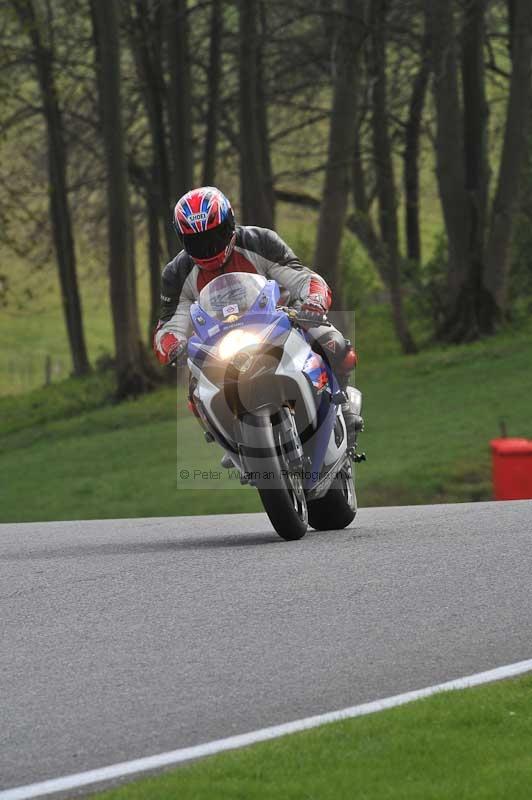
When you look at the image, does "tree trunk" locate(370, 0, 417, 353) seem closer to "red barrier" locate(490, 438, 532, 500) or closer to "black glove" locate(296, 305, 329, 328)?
"red barrier" locate(490, 438, 532, 500)

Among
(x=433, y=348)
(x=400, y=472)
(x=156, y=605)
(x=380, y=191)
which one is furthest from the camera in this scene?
(x=380, y=191)

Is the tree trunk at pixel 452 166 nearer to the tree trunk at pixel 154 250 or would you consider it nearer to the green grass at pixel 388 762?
the tree trunk at pixel 154 250

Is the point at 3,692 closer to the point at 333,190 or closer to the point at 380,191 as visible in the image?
the point at 333,190

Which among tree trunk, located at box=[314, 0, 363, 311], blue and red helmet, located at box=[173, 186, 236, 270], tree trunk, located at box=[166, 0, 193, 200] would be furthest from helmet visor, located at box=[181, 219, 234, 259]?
tree trunk, located at box=[166, 0, 193, 200]

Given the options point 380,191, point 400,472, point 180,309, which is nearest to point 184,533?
point 180,309

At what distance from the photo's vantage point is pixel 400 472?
869 inches

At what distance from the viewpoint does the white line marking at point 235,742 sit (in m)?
4.85

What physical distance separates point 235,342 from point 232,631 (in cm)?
280

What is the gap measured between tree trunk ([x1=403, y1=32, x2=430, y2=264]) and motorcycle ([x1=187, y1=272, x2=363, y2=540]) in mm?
21781

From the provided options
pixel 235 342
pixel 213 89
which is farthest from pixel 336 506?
pixel 213 89

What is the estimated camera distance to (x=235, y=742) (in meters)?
5.27

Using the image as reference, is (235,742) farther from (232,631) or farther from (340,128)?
(340,128)

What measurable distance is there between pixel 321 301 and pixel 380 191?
109ft

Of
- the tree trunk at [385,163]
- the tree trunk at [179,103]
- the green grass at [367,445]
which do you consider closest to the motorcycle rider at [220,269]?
the green grass at [367,445]
